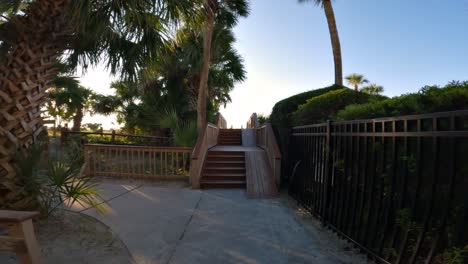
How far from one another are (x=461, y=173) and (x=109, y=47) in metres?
5.57

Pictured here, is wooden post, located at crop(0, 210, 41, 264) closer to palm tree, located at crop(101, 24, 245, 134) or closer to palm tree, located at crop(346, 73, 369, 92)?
palm tree, located at crop(101, 24, 245, 134)

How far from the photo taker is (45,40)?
426cm

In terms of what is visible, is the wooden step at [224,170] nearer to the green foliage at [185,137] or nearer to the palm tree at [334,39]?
the green foliage at [185,137]

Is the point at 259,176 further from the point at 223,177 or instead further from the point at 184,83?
the point at 184,83

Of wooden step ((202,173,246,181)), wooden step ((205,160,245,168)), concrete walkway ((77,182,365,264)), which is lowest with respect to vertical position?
concrete walkway ((77,182,365,264))

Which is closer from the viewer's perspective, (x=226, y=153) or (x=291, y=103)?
(x=291, y=103)

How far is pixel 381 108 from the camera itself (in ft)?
12.8

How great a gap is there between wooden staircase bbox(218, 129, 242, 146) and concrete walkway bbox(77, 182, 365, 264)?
8598mm

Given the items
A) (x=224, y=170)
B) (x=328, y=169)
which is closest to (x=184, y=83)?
(x=224, y=170)

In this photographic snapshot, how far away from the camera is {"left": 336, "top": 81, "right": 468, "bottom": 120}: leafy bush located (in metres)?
3.00

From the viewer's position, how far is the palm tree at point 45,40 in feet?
12.9

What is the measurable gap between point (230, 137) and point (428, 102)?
12.9 m

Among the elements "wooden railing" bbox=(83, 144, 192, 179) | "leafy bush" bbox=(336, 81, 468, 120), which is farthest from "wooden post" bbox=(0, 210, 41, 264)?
"wooden railing" bbox=(83, 144, 192, 179)

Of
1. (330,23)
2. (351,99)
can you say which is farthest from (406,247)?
(330,23)
